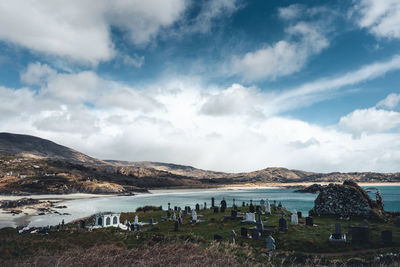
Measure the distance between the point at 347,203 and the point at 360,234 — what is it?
1430 cm

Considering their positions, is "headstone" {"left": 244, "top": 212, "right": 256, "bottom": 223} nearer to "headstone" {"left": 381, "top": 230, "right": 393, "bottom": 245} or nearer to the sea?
"headstone" {"left": 381, "top": 230, "right": 393, "bottom": 245}

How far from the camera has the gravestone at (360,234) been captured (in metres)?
18.2

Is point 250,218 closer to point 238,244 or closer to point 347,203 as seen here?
point 238,244

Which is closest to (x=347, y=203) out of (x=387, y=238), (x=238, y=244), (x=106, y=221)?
(x=387, y=238)

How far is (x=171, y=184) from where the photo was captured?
198375mm

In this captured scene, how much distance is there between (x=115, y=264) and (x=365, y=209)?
Answer: 3169cm

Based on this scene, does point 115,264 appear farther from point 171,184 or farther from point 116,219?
point 171,184

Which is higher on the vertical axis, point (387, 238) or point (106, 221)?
point (387, 238)

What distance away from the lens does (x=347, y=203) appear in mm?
30797

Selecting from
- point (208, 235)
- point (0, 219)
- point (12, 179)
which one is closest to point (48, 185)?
point (12, 179)

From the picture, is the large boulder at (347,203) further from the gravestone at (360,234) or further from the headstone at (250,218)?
the gravestone at (360,234)

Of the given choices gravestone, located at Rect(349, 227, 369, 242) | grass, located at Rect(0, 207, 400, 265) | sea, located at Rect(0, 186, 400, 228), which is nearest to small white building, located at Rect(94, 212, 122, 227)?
grass, located at Rect(0, 207, 400, 265)

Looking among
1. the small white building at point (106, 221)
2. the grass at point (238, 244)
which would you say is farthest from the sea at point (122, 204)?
the grass at point (238, 244)

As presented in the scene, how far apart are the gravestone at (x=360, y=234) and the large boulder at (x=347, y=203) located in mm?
12465
